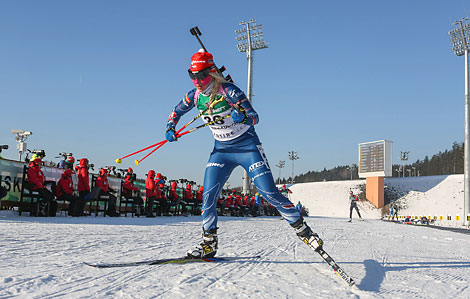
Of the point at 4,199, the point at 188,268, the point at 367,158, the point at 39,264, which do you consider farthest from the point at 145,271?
the point at 367,158

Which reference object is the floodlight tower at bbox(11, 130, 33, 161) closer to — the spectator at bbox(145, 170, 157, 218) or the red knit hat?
the spectator at bbox(145, 170, 157, 218)

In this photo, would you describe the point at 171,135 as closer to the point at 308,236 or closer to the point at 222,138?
the point at 222,138

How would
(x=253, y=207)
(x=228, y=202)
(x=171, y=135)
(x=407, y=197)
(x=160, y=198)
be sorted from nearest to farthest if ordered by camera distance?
(x=171, y=135)
(x=160, y=198)
(x=228, y=202)
(x=253, y=207)
(x=407, y=197)

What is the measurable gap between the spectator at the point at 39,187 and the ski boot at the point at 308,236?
27.6 feet

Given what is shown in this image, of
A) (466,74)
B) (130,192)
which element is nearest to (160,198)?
(130,192)

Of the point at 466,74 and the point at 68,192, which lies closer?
the point at 68,192

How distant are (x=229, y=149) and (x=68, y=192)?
335 inches

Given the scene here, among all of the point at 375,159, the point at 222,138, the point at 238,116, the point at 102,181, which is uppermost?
the point at 375,159

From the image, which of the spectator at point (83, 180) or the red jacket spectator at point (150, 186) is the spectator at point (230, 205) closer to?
the red jacket spectator at point (150, 186)

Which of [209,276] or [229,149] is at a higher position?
[229,149]

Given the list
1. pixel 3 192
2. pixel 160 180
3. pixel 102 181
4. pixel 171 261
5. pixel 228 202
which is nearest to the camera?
pixel 171 261

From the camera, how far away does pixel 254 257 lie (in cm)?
394

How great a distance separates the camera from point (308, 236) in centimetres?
343

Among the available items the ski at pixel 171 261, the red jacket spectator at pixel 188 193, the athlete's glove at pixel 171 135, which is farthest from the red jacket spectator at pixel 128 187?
the ski at pixel 171 261
